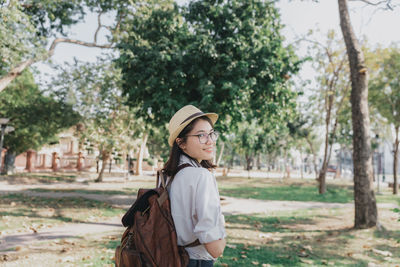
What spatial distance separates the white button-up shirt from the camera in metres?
1.71

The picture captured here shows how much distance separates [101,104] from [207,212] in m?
20.2

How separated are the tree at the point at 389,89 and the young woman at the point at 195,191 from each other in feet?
58.5

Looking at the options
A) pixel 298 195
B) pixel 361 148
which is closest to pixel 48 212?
pixel 361 148

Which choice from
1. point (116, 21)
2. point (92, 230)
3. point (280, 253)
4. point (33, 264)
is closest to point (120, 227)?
point (92, 230)

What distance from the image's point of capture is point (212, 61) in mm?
10305

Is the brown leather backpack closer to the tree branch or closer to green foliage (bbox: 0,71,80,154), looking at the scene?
the tree branch

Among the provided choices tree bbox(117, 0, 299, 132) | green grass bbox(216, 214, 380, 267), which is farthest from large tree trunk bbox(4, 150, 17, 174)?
green grass bbox(216, 214, 380, 267)

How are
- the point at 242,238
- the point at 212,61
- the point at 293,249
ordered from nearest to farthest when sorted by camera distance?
the point at 293,249, the point at 242,238, the point at 212,61

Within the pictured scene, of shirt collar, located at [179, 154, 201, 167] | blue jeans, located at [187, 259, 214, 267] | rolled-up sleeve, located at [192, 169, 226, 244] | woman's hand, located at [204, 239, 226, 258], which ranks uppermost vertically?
shirt collar, located at [179, 154, 201, 167]

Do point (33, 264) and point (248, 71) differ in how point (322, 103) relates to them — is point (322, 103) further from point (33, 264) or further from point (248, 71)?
point (33, 264)

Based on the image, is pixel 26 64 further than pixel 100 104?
No

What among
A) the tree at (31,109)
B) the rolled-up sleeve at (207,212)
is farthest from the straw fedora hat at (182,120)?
the tree at (31,109)

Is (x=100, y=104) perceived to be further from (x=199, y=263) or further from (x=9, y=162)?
(x=199, y=263)

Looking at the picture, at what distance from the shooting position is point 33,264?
4.43 metres
